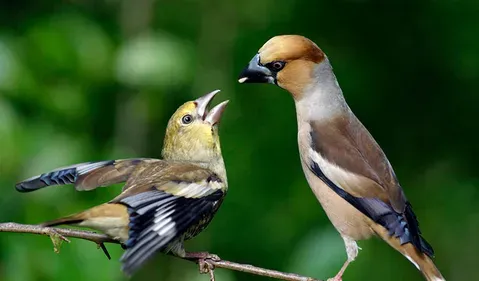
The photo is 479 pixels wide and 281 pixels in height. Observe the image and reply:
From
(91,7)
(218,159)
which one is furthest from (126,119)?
(218,159)

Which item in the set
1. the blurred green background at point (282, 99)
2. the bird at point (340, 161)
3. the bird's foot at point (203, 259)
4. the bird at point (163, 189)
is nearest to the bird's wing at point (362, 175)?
the bird at point (340, 161)

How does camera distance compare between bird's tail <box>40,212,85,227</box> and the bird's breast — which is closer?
bird's tail <box>40,212,85,227</box>

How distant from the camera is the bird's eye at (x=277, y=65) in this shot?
15.6 feet

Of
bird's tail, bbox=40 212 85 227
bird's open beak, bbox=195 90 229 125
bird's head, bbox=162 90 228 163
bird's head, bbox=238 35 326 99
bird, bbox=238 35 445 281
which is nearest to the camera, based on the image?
bird's tail, bbox=40 212 85 227

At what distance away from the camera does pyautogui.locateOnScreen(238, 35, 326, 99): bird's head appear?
4695 mm

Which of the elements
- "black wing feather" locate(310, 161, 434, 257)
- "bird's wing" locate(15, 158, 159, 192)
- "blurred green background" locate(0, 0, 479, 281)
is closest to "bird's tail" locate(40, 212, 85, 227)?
"bird's wing" locate(15, 158, 159, 192)

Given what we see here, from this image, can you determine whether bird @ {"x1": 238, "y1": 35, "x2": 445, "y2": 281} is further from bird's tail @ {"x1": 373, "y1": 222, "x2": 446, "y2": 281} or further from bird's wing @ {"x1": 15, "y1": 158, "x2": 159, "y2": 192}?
bird's wing @ {"x1": 15, "y1": 158, "x2": 159, "y2": 192}

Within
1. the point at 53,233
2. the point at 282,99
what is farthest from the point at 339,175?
the point at 282,99

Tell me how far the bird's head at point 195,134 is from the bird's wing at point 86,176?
405 mm

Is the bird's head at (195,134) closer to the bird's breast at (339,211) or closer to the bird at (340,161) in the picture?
the bird at (340,161)

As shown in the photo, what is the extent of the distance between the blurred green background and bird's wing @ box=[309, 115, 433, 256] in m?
2.13

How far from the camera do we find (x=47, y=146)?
602 cm

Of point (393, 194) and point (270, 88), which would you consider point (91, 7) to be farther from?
point (393, 194)

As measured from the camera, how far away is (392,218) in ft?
14.3
